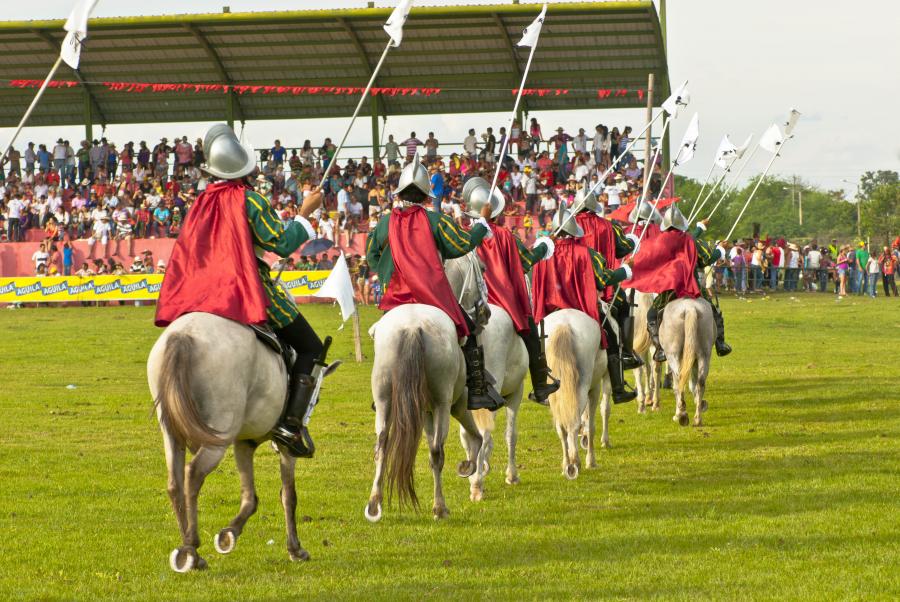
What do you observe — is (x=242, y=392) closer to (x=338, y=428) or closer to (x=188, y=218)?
(x=188, y=218)

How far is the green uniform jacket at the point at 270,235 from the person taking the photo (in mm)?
8742

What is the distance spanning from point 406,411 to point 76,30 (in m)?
3.47

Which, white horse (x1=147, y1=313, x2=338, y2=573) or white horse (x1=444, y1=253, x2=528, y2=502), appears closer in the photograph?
white horse (x1=147, y1=313, x2=338, y2=573)

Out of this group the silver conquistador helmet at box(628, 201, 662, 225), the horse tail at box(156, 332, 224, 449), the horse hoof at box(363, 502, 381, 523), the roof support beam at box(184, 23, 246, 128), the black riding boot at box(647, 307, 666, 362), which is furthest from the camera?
the roof support beam at box(184, 23, 246, 128)

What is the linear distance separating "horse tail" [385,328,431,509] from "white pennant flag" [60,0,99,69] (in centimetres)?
300

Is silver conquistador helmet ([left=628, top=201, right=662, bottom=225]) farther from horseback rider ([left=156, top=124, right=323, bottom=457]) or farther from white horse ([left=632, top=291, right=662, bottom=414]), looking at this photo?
horseback rider ([left=156, top=124, right=323, bottom=457])

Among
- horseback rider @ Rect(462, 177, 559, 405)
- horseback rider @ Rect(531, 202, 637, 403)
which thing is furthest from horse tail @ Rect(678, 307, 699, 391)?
horseback rider @ Rect(462, 177, 559, 405)

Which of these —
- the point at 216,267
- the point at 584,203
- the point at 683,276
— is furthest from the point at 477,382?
the point at 683,276

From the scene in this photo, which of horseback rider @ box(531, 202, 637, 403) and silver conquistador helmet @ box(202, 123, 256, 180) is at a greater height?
silver conquistador helmet @ box(202, 123, 256, 180)

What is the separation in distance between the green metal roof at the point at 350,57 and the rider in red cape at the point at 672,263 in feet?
80.6

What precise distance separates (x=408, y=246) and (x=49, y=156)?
38225 mm

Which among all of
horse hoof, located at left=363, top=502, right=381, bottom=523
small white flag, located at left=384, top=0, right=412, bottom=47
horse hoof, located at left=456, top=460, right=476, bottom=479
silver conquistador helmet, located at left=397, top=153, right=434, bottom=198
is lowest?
horse hoof, located at left=363, top=502, right=381, bottom=523

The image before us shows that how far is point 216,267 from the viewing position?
8.71 m

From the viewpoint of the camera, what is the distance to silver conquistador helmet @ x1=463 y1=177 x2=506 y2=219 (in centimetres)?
1255
